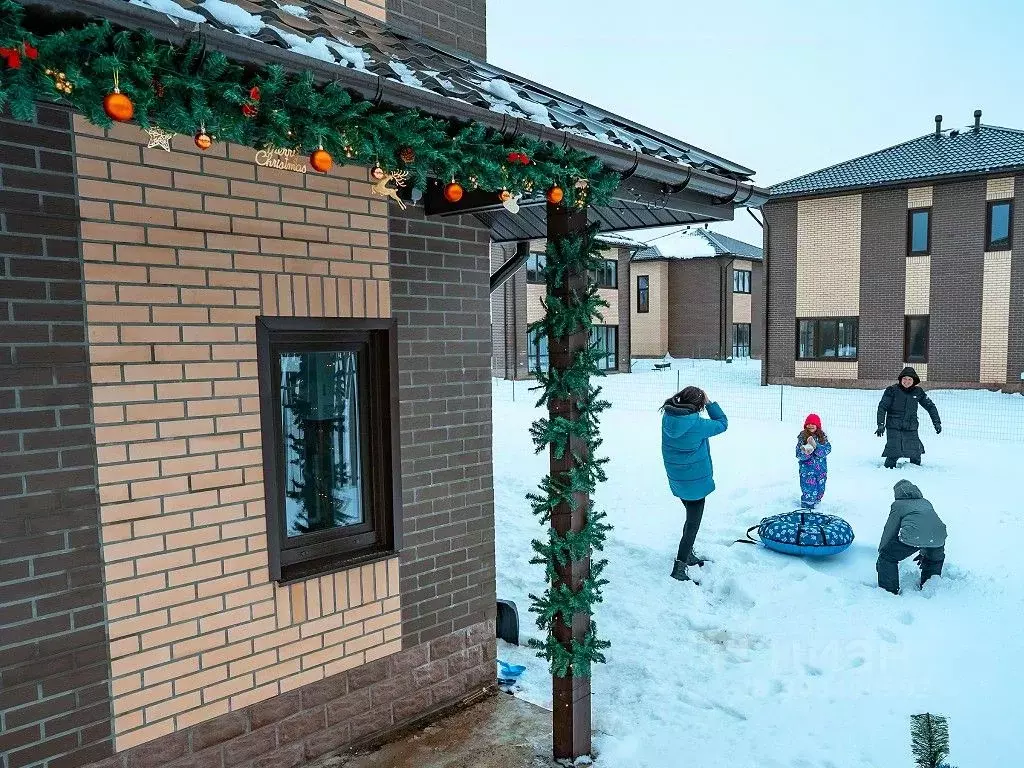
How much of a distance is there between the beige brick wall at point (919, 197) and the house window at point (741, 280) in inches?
722

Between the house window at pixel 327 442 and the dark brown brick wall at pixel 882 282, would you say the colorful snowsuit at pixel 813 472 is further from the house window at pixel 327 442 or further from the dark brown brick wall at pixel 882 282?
the dark brown brick wall at pixel 882 282

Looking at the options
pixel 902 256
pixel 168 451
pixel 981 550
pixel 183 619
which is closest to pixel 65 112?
pixel 168 451

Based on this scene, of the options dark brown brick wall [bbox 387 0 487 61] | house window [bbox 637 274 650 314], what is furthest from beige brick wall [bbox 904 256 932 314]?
dark brown brick wall [bbox 387 0 487 61]

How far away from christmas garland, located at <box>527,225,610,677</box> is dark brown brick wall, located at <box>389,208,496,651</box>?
763 millimetres

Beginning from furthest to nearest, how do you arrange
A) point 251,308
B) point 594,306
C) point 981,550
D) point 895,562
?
1. point 981,550
2. point 895,562
3. point 594,306
4. point 251,308

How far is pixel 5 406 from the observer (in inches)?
99.7

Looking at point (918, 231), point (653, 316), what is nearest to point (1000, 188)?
point (918, 231)

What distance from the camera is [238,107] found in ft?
6.81

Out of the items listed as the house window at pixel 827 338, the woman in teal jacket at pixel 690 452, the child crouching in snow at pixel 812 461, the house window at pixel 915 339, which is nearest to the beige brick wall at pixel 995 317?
the house window at pixel 915 339

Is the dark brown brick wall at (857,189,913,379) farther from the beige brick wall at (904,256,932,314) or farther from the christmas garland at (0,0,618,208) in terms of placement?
the christmas garland at (0,0,618,208)

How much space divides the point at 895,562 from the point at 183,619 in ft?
17.7

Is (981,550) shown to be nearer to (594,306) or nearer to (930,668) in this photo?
(930,668)

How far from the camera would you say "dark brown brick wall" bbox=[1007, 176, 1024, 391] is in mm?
19219

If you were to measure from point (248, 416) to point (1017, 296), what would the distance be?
22.2 metres
